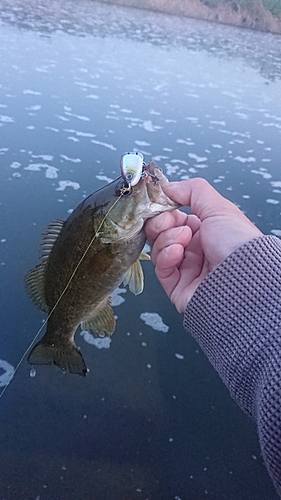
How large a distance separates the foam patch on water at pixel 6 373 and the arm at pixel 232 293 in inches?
66.1

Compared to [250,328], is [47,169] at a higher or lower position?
lower

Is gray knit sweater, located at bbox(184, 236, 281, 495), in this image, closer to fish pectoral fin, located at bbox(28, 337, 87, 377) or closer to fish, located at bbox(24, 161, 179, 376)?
fish, located at bbox(24, 161, 179, 376)

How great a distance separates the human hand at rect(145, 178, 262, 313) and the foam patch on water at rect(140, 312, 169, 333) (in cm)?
161

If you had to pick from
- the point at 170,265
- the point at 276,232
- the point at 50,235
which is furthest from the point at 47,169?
the point at 170,265

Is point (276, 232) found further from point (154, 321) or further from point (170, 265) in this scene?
point (170, 265)

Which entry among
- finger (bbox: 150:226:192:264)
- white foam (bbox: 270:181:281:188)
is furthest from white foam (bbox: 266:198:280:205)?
finger (bbox: 150:226:192:264)

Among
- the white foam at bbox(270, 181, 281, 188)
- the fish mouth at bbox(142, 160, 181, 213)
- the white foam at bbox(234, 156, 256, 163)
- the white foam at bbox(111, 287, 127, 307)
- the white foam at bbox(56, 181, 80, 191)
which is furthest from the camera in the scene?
the white foam at bbox(234, 156, 256, 163)

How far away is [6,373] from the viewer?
3.27m

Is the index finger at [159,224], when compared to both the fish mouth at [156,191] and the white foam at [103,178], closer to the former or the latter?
the fish mouth at [156,191]

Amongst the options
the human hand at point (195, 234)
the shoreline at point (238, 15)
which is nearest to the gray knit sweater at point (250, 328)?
the human hand at point (195, 234)

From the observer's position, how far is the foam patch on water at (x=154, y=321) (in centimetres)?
393

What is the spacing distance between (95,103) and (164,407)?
727 cm

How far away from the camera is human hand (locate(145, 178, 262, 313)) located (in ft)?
6.73

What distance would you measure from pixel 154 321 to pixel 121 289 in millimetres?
605
